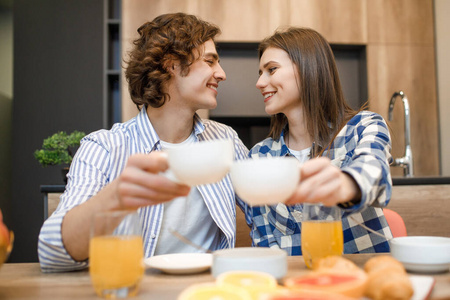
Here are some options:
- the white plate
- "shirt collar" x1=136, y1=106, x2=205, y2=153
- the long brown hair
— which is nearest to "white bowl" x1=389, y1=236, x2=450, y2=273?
the white plate

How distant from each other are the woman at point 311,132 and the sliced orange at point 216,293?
409 mm

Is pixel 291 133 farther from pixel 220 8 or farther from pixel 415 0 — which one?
pixel 415 0

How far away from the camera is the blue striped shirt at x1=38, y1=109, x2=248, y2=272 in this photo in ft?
3.12

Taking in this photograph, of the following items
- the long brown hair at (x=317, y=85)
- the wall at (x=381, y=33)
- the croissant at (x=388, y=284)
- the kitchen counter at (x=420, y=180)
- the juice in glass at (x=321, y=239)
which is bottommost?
the croissant at (x=388, y=284)

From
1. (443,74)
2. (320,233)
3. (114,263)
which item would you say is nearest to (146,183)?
(114,263)

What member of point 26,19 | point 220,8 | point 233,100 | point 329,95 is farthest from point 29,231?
point 329,95

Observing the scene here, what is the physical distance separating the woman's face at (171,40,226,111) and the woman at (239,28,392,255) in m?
0.22

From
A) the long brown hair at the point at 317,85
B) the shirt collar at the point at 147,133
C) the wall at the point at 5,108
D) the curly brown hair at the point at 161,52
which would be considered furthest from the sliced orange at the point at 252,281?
the wall at the point at 5,108

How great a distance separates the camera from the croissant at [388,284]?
0.59m

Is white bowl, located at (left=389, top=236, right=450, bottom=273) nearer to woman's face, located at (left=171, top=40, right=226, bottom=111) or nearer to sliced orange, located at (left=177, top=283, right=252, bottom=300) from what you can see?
sliced orange, located at (left=177, top=283, right=252, bottom=300)

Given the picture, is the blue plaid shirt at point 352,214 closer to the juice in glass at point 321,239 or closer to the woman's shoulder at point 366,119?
the woman's shoulder at point 366,119

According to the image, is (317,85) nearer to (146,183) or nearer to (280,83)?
(280,83)

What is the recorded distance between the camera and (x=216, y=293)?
0.56m

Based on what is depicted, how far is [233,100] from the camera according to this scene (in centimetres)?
313
